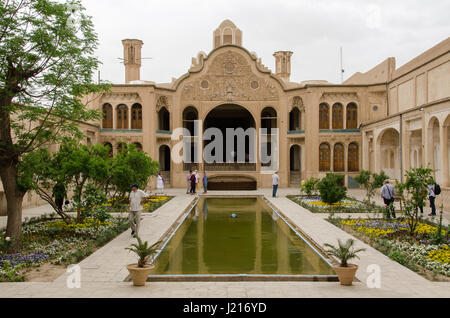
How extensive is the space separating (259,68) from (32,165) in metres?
21.6

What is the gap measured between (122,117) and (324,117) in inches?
566

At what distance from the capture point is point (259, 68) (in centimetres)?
2902

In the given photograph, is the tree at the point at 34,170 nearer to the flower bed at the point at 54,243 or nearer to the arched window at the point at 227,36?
the flower bed at the point at 54,243

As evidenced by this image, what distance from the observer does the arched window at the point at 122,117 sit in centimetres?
2847

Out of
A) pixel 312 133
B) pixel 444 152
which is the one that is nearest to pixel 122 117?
pixel 312 133

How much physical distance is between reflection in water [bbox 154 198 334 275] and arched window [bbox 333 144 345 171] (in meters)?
13.6

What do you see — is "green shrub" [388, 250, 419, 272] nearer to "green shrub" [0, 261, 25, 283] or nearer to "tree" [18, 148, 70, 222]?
"green shrub" [0, 261, 25, 283]

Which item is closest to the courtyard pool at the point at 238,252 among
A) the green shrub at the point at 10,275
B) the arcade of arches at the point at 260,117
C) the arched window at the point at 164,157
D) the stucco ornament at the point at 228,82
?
the green shrub at the point at 10,275

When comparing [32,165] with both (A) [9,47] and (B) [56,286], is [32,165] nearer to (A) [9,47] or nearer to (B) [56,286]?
(A) [9,47]

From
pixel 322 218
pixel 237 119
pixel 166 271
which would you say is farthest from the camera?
pixel 237 119

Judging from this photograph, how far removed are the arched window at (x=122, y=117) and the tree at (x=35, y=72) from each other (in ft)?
61.4

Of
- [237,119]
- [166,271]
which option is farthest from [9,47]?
[237,119]

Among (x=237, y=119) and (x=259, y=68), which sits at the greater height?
(x=259, y=68)

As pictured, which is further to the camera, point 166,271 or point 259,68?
point 259,68
